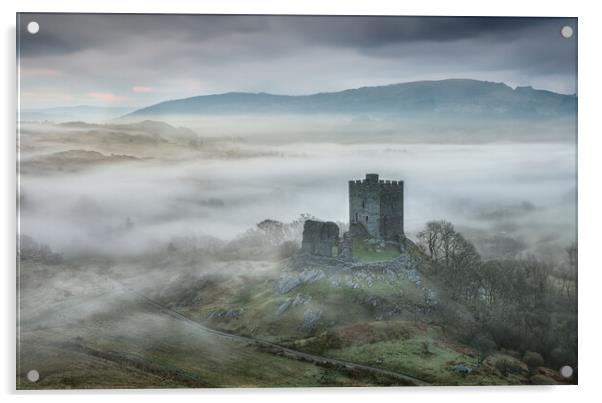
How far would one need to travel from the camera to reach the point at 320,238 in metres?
10.3

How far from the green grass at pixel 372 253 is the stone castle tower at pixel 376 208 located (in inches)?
6.3

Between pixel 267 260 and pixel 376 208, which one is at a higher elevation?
pixel 376 208

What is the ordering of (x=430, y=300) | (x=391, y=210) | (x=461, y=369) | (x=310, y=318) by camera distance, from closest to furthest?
(x=461, y=369) → (x=310, y=318) → (x=430, y=300) → (x=391, y=210)

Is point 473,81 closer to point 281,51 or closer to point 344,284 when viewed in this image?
point 281,51

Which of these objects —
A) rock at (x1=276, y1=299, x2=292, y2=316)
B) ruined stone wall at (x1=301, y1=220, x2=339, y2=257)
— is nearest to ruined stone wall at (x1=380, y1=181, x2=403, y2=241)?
ruined stone wall at (x1=301, y1=220, x2=339, y2=257)

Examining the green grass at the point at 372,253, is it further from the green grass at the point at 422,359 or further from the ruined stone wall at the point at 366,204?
the green grass at the point at 422,359

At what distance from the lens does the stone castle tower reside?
1021 cm

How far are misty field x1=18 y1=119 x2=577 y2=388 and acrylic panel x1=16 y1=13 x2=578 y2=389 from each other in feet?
0.10

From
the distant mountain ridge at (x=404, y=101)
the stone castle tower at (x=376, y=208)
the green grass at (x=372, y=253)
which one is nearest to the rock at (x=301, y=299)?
the green grass at (x=372, y=253)

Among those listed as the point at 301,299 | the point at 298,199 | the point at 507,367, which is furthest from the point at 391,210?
the point at 507,367

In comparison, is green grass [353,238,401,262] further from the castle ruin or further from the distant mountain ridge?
the distant mountain ridge

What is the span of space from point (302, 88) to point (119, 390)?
17.0ft

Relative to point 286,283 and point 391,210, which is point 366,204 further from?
point 286,283

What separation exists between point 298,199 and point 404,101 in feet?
7.23
